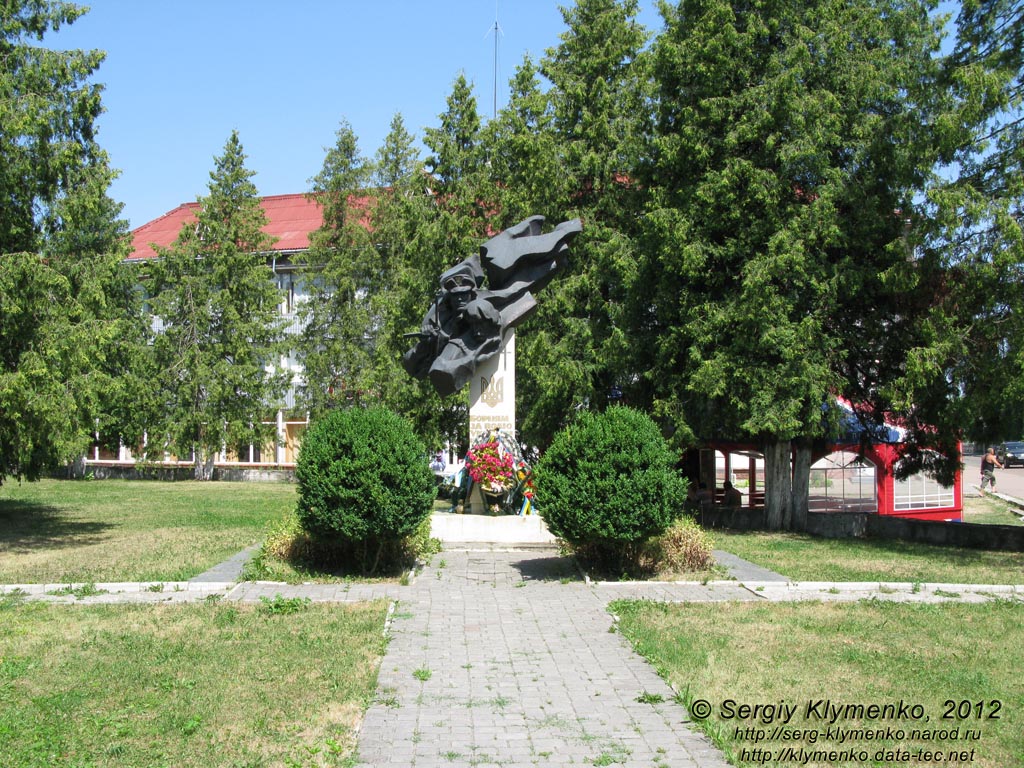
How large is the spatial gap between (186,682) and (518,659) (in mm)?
2399

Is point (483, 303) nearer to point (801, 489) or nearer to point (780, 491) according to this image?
point (780, 491)

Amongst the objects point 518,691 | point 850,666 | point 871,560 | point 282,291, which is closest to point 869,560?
point 871,560

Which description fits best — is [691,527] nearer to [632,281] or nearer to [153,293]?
[632,281]

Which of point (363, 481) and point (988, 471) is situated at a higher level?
point (363, 481)

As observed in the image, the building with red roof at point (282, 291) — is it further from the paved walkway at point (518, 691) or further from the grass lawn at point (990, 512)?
the paved walkway at point (518, 691)

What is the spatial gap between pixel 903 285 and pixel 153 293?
2818 centimetres

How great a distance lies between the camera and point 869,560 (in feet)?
45.4

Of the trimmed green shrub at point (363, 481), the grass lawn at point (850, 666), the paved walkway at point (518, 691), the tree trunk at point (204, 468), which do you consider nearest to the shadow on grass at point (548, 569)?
the paved walkway at point (518, 691)

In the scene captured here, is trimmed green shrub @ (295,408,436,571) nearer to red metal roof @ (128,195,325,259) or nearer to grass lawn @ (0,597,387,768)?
grass lawn @ (0,597,387,768)

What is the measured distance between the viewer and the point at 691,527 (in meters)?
11.9

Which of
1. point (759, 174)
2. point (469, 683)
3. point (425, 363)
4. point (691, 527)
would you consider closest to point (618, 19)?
point (759, 174)

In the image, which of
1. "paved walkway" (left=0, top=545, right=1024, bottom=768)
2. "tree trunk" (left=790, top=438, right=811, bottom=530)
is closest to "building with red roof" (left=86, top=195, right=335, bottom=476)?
Result: "tree trunk" (left=790, top=438, right=811, bottom=530)

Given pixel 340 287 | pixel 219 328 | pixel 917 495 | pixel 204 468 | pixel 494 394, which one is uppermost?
pixel 340 287

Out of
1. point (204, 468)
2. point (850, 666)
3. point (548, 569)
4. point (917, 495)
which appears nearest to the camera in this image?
point (850, 666)
